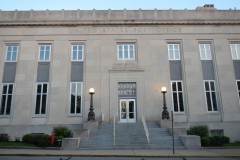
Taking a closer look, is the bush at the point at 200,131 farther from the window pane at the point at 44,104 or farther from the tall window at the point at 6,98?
the tall window at the point at 6,98

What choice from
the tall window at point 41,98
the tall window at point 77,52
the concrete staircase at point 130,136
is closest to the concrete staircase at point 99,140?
the concrete staircase at point 130,136

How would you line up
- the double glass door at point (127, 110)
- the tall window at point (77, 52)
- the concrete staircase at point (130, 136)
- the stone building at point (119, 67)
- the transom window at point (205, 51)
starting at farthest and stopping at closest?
the transom window at point (205, 51) < the tall window at point (77, 52) < the double glass door at point (127, 110) < the stone building at point (119, 67) < the concrete staircase at point (130, 136)

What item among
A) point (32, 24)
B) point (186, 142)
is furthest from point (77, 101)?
point (186, 142)

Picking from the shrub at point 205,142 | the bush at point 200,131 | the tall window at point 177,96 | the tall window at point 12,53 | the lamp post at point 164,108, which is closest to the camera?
the shrub at point 205,142

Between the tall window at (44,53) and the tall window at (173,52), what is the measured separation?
46.3ft

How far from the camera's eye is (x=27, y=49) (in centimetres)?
2416

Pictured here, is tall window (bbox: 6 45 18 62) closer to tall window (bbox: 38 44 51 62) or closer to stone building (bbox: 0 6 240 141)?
stone building (bbox: 0 6 240 141)

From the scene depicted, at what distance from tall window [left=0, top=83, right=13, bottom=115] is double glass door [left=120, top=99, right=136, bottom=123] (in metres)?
12.2

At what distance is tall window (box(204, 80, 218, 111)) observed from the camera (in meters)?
22.9

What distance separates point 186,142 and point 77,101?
40.1 feet

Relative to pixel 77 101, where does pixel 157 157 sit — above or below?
below

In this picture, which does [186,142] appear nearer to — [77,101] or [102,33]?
[77,101]

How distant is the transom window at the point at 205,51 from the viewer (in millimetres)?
24391

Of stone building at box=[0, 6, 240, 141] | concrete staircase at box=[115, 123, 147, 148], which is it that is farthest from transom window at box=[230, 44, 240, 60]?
concrete staircase at box=[115, 123, 147, 148]
